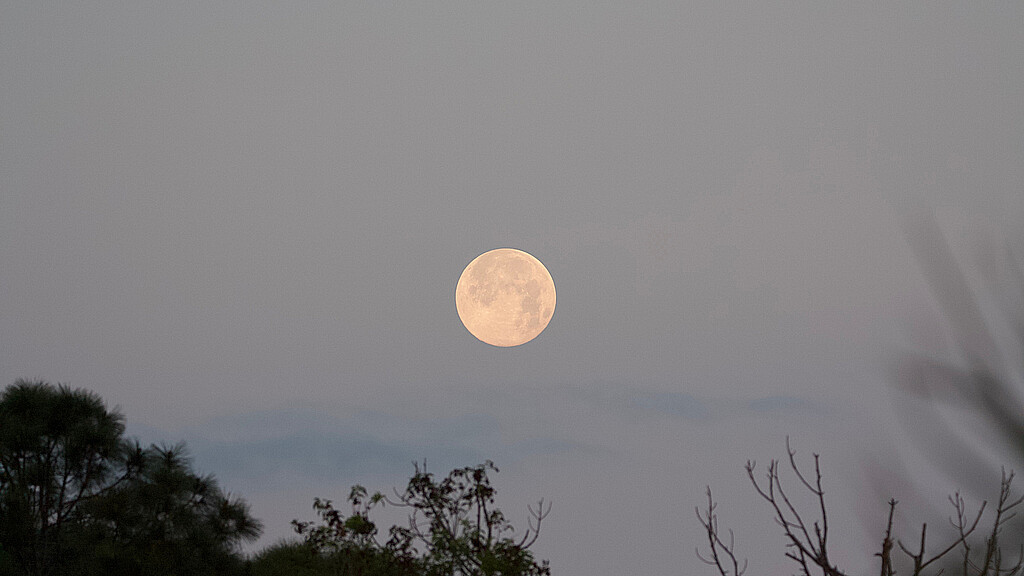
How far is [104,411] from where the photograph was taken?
72.6 ft

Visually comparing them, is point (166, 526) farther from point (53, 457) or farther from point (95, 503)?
point (53, 457)

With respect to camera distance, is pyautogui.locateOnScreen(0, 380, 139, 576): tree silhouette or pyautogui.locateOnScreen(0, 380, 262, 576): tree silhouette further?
pyautogui.locateOnScreen(0, 380, 139, 576): tree silhouette

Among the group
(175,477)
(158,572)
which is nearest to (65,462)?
(175,477)

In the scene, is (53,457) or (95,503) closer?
(95,503)

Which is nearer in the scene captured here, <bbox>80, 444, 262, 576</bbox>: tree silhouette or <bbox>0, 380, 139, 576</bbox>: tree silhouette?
<bbox>80, 444, 262, 576</bbox>: tree silhouette

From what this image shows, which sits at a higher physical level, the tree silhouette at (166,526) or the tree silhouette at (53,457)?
the tree silhouette at (53,457)

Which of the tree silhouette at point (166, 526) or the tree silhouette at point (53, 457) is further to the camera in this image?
the tree silhouette at point (53, 457)

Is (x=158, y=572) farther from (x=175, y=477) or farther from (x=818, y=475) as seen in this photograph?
(x=818, y=475)

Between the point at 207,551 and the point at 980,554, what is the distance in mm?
16870

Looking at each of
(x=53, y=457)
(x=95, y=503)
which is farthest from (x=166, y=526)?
(x=53, y=457)

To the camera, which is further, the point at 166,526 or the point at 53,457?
the point at 53,457

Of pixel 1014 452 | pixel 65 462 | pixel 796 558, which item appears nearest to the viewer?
pixel 1014 452

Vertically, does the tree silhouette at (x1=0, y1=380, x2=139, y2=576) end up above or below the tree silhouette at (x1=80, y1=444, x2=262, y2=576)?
above

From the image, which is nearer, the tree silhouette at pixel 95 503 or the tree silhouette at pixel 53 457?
the tree silhouette at pixel 95 503
